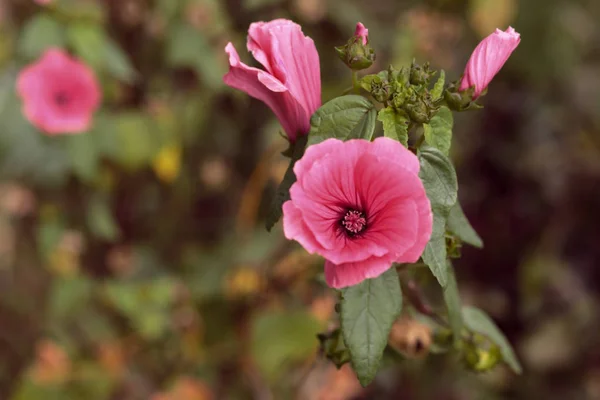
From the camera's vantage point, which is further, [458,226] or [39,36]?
[39,36]

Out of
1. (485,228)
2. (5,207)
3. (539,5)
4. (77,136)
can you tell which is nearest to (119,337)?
Result: (5,207)

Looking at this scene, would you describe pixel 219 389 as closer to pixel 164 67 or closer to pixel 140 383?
pixel 140 383

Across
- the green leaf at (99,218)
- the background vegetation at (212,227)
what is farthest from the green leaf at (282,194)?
the green leaf at (99,218)

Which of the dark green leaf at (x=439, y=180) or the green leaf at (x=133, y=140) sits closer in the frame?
the dark green leaf at (x=439, y=180)

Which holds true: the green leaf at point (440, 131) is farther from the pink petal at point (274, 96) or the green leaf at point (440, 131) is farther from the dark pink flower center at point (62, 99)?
the dark pink flower center at point (62, 99)

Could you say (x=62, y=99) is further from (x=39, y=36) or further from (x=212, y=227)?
(x=212, y=227)

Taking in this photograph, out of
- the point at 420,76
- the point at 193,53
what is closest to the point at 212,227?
the point at 193,53
